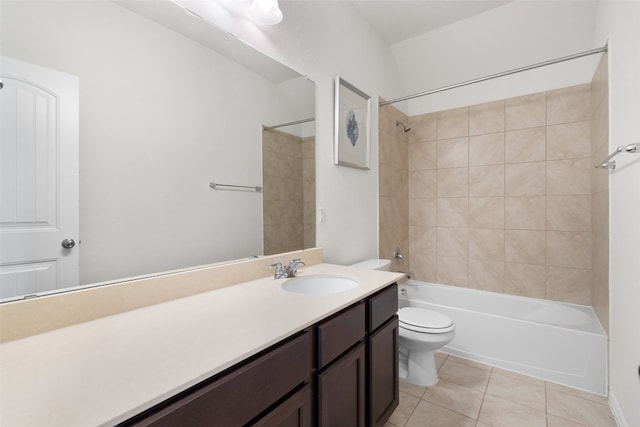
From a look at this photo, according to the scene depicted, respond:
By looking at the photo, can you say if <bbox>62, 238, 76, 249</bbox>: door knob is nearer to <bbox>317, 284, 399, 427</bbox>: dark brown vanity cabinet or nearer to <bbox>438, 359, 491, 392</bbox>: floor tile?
<bbox>317, 284, 399, 427</bbox>: dark brown vanity cabinet

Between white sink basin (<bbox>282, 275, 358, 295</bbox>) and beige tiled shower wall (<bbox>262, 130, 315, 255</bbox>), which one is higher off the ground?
beige tiled shower wall (<bbox>262, 130, 315, 255</bbox>)

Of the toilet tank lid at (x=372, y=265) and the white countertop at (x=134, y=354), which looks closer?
the white countertop at (x=134, y=354)

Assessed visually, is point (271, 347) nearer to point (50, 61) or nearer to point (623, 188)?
point (50, 61)

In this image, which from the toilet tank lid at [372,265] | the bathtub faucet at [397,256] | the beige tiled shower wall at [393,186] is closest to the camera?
the toilet tank lid at [372,265]

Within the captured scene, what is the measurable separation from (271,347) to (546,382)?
2170 mm

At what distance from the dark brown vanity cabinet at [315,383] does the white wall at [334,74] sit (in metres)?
0.75

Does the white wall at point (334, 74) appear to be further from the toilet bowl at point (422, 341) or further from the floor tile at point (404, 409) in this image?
the floor tile at point (404, 409)

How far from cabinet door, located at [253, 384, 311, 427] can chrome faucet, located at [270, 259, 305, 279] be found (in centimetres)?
61

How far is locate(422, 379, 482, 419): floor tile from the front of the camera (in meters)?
1.71

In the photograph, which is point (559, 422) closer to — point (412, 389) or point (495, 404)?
point (495, 404)

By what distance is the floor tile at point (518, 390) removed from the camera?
5.80 feet

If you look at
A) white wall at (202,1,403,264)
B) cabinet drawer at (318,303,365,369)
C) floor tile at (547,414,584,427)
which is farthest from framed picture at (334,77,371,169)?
floor tile at (547,414,584,427)

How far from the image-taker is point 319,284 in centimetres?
160

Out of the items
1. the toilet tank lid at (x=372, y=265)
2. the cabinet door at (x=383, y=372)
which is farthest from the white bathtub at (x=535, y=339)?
the cabinet door at (x=383, y=372)
